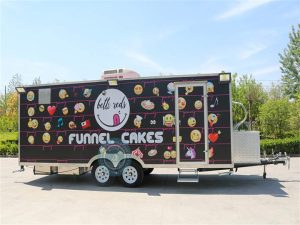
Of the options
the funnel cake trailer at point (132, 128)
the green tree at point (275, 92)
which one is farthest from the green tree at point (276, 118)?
the green tree at point (275, 92)

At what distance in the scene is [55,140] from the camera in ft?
33.5

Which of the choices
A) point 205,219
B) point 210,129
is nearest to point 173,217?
point 205,219

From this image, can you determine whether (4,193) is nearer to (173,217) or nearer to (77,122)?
(77,122)

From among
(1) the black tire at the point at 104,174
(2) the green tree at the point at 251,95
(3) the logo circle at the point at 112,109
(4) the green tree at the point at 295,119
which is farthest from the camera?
(2) the green tree at the point at 251,95

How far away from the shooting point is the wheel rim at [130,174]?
9.48 m

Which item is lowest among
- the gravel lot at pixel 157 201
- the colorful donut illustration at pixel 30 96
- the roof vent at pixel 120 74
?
the gravel lot at pixel 157 201

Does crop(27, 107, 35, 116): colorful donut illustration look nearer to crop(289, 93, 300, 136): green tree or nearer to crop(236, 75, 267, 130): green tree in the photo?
crop(289, 93, 300, 136): green tree

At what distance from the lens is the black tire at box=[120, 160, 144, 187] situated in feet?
31.0

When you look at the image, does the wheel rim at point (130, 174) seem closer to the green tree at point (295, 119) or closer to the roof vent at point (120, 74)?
the roof vent at point (120, 74)

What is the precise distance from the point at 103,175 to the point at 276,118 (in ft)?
55.3

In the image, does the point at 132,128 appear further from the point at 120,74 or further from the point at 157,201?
the point at 157,201

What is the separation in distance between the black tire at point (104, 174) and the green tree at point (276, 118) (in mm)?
16428

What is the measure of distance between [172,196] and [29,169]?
28.2ft

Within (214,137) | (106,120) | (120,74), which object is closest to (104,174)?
(106,120)
